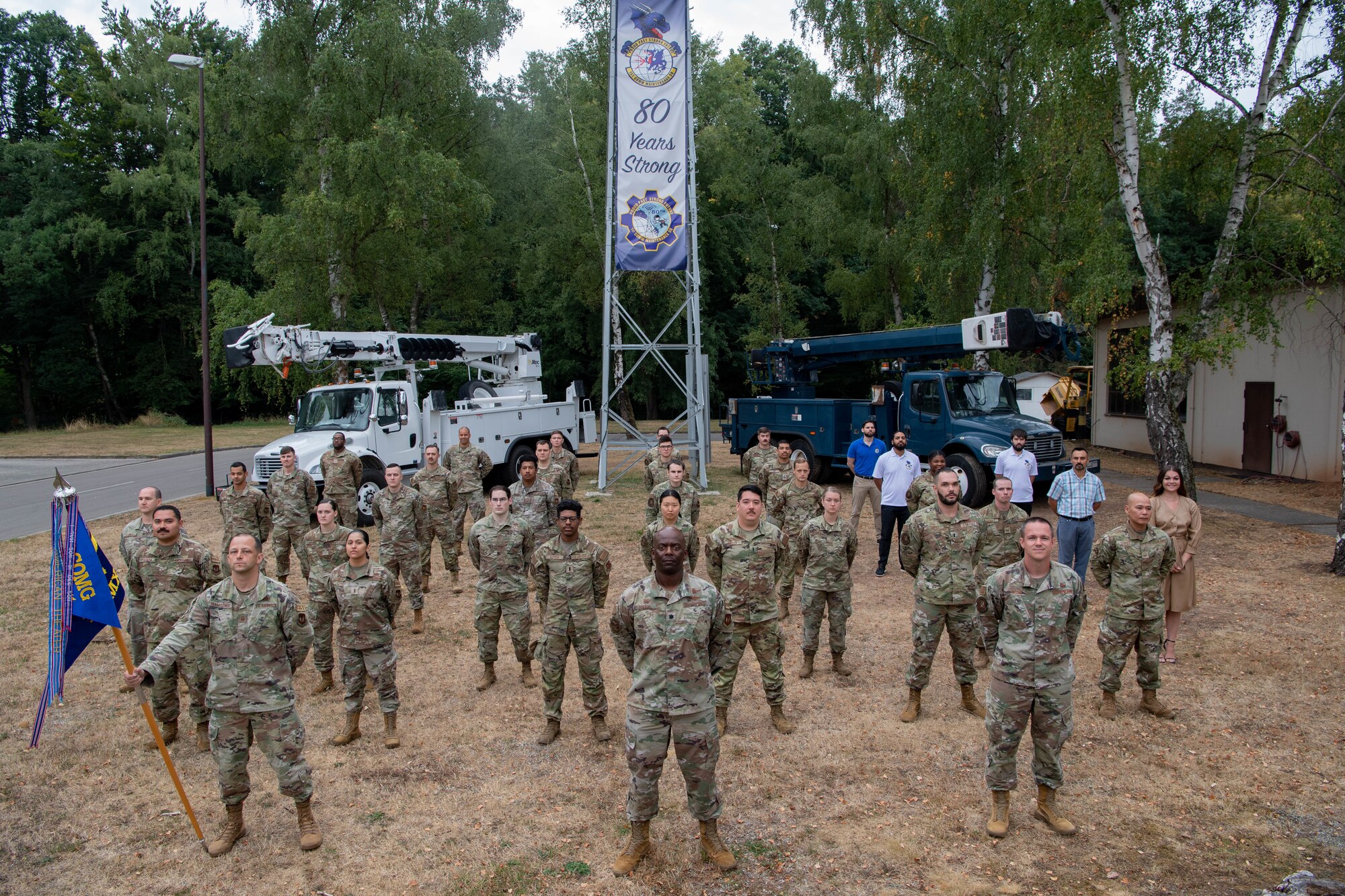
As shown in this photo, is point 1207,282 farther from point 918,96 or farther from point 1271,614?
point 918,96

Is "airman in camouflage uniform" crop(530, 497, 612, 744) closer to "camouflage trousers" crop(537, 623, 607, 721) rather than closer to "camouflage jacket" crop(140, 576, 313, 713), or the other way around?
"camouflage trousers" crop(537, 623, 607, 721)

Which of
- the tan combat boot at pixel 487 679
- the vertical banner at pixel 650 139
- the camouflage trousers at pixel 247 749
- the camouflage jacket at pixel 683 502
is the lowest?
the tan combat boot at pixel 487 679

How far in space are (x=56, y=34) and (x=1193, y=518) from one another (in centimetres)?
4875

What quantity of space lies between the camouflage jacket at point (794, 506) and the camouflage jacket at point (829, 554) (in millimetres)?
1727

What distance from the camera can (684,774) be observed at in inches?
185

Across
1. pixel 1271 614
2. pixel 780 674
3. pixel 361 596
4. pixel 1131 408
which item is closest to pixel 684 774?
pixel 780 674

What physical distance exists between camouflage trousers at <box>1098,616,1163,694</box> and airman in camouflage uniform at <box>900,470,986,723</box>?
96 cm

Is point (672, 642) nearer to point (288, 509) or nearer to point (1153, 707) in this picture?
point (1153, 707)

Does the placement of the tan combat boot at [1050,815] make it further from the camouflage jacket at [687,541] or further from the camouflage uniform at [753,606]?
the camouflage jacket at [687,541]

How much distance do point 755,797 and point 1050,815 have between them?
1754 mm

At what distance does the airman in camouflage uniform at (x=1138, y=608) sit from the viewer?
21.2 ft

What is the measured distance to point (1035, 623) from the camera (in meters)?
5.05

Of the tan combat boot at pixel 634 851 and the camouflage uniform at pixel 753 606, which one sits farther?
the camouflage uniform at pixel 753 606

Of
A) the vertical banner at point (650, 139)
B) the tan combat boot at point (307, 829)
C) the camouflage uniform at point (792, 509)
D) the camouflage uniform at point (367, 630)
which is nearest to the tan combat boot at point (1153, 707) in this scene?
the camouflage uniform at point (792, 509)
